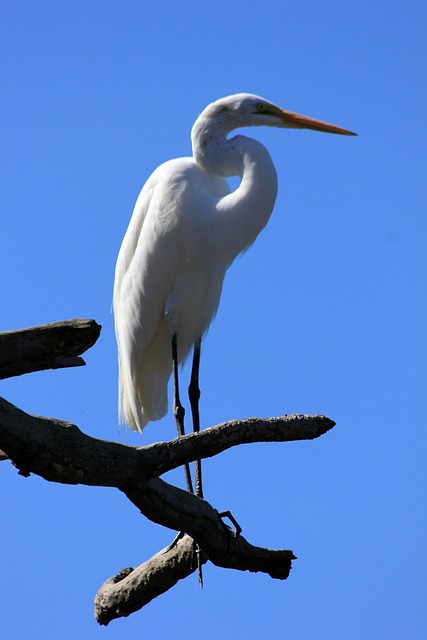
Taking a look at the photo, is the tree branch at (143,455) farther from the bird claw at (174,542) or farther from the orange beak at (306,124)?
the orange beak at (306,124)

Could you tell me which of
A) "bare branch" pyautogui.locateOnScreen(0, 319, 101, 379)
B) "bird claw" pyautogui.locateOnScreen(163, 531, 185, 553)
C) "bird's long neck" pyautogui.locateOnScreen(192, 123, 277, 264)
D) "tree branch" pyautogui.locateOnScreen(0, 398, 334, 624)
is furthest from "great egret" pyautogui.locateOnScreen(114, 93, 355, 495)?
"bare branch" pyautogui.locateOnScreen(0, 319, 101, 379)

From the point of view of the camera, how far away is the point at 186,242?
19.0 feet

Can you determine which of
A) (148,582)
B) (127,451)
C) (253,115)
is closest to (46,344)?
(127,451)

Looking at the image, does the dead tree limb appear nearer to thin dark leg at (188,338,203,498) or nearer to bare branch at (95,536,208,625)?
bare branch at (95,536,208,625)

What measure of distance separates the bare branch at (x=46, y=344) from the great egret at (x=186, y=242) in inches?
96.0

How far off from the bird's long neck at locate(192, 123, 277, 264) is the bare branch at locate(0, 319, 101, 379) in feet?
8.27

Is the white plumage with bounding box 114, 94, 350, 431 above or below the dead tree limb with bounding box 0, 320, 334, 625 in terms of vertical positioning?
above

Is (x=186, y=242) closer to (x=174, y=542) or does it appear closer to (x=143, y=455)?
(x=174, y=542)

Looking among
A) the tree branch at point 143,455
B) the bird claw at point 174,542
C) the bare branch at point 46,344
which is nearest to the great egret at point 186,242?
the bird claw at point 174,542

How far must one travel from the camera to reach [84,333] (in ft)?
10.3

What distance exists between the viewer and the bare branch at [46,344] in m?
3.15

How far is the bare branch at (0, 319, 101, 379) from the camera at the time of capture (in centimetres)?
315

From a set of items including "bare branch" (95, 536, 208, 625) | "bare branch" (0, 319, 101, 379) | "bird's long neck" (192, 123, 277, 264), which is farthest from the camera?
"bird's long neck" (192, 123, 277, 264)

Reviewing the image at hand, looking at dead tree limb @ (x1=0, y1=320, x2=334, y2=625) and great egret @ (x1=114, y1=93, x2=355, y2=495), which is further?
great egret @ (x1=114, y1=93, x2=355, y2=495)
